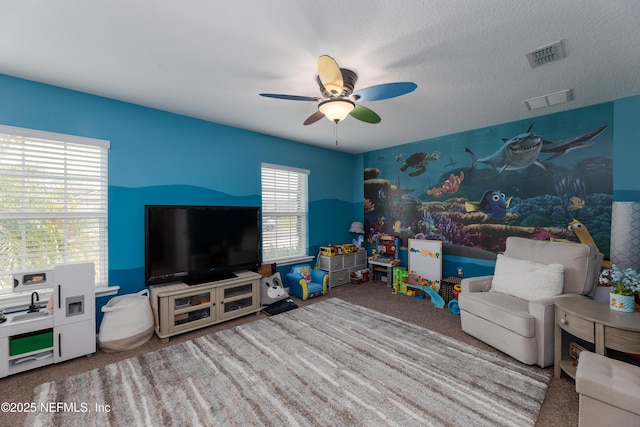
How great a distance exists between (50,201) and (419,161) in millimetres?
4816

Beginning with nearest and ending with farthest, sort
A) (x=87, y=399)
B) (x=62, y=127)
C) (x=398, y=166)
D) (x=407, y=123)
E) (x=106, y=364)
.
→ (x=87, y=399) < (x=106, y=364) < (x=62, y=127) < (x=407, y=123) < (x=398, y=166)

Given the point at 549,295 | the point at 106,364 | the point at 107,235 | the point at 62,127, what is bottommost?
the point at 106,364

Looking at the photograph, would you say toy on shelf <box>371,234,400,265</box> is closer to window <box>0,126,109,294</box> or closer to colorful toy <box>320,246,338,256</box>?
colorful toy <box>320,246,338,256</box>

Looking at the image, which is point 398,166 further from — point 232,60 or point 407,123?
point 232,60

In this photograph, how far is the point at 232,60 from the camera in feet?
A: 6.81

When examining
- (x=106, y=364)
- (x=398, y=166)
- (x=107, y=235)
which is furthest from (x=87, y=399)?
(x=398, y=166)

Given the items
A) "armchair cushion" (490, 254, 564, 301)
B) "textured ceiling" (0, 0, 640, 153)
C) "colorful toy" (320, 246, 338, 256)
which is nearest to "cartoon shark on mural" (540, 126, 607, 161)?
"textured ceiling" (0, 0, 640, 153)

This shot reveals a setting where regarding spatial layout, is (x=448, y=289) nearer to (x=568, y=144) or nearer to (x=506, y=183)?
(x=506, y=183)

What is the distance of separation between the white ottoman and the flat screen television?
325 cm

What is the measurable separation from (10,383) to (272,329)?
82.2 inches

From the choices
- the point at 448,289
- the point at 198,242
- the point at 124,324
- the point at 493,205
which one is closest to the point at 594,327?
the point at 448,289

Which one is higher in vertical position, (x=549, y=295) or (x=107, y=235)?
(x=107, y=235)

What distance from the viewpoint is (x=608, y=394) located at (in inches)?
54.4

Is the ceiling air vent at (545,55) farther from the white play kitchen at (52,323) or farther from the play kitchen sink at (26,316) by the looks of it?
the play kitchen sink at (26,316)
